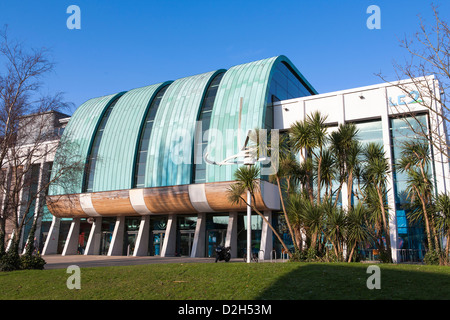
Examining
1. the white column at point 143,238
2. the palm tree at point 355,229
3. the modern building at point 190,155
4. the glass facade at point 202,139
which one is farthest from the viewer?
the white column at point 143,238

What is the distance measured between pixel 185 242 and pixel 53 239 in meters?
16.3

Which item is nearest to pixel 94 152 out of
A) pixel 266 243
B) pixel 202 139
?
pixel 202 139

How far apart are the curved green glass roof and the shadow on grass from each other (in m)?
17.1

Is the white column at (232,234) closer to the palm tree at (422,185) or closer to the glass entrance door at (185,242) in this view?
the glass entrance door at (185,242)

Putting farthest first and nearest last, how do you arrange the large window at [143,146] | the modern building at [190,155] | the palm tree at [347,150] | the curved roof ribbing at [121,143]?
the curved roof ribbing at [121,143]
the large window at [143,146]
the modern building at [190,155]
the palm tree at [347,150]

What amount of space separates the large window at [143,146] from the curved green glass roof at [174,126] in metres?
0.53

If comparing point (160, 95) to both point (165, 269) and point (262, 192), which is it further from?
point (165, 269)

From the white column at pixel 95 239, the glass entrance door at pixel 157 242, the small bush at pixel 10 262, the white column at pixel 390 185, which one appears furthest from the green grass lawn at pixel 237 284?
the white column at pixel 95 239

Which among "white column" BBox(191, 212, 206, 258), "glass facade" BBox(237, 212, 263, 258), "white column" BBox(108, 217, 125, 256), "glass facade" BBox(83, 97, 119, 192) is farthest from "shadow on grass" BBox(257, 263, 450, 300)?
"glass facade" BBox(83, 97, 119, 192)

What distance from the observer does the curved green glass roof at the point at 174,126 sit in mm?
29125

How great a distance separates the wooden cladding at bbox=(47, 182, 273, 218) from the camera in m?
28.0

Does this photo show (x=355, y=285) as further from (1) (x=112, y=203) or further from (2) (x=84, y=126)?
(2) (x=84, y=126)

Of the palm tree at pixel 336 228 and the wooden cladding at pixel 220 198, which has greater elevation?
the wooden cladding at pixel 220 198
